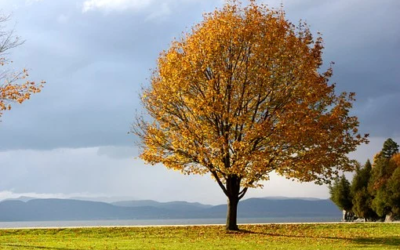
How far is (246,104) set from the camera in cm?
4038

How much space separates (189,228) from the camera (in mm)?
44031

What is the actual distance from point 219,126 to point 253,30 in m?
7.76

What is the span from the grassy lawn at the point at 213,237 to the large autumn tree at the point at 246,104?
14.9ft

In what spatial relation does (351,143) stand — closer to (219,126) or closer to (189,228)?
(219,126)

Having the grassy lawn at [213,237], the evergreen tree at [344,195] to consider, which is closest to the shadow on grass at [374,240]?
the grassy lawn at [213,237]

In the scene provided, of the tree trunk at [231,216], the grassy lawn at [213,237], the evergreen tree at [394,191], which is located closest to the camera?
the grassy lawn at [213,237]

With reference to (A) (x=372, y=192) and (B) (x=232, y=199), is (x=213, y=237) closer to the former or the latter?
(B) (x=232, y=199)

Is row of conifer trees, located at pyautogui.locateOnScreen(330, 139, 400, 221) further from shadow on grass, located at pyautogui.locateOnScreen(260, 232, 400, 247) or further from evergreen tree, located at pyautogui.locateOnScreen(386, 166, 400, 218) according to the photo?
shadow on grass, located at pyautogui.locateOnScreen(260, 232, 400, 247)

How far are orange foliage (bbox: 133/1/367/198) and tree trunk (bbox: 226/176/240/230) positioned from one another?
213cm

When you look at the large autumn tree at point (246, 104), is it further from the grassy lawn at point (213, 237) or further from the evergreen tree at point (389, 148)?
the evergreen tree at point (389, 148)

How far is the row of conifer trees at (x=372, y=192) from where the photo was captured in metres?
73.1

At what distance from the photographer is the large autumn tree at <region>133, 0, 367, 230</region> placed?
38812mm

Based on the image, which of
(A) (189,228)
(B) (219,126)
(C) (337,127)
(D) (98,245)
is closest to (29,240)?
(D) (98,245)

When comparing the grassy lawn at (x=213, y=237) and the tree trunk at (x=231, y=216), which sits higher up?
the tree trunk at (x=231, y=216)
